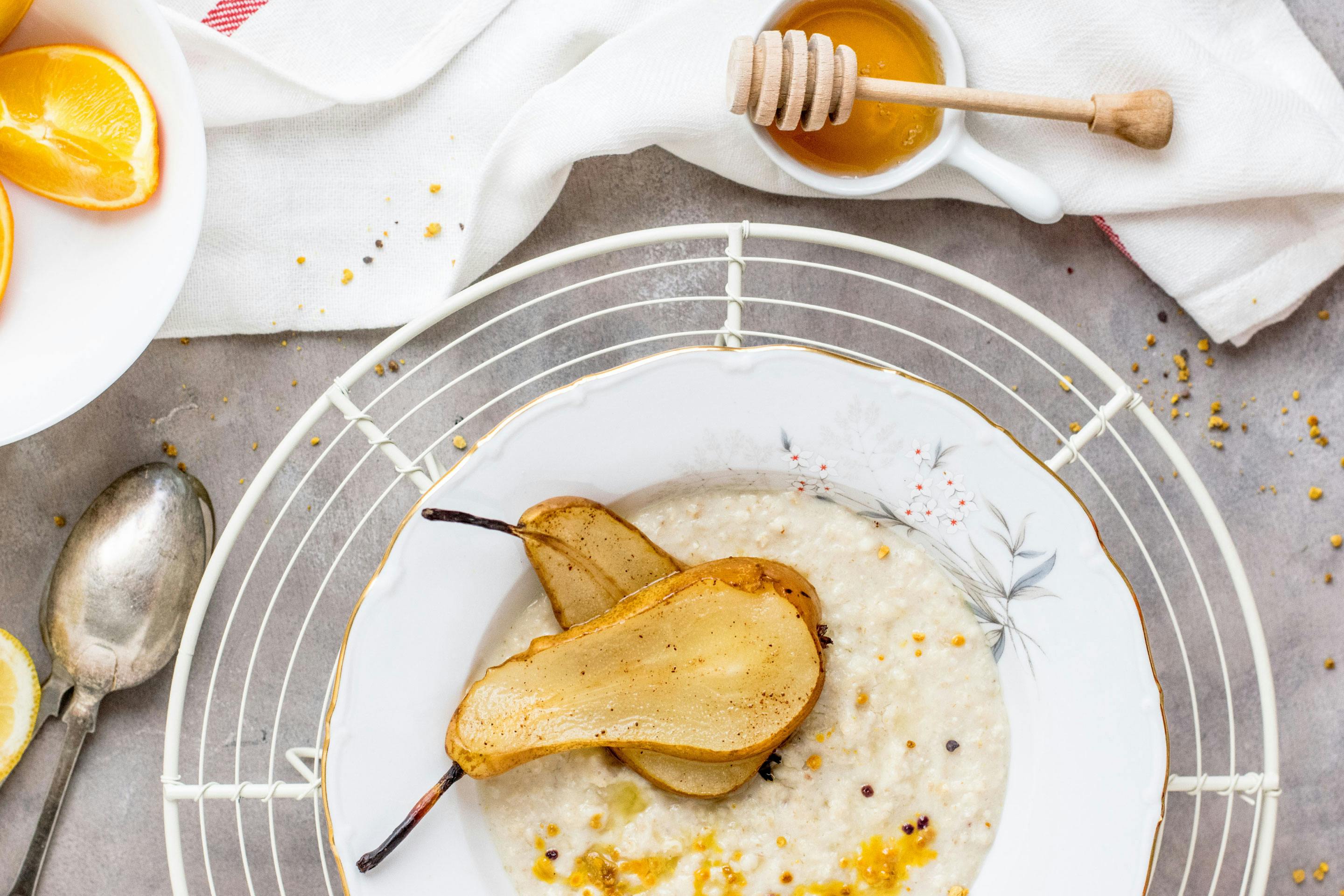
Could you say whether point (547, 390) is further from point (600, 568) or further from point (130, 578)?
point (130, 578)

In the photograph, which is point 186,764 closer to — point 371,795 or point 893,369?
point 371,795

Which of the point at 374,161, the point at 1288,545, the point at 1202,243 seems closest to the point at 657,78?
the point at 374,161

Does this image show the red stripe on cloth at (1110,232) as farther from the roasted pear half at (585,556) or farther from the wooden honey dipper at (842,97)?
the roasted pear half at (585,556)

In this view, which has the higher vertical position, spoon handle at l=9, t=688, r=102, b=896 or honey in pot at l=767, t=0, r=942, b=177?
honey in pot at l=767, t=0, r=942, b=177

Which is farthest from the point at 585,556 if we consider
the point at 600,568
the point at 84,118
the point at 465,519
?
the point at 84,118

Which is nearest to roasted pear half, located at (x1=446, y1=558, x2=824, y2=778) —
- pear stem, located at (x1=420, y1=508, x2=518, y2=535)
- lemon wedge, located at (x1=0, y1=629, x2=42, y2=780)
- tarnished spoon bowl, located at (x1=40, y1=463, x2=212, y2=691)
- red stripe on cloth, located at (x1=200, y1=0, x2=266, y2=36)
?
pear stem, located at (x1=420, y1=508, x2=518, y2=535)

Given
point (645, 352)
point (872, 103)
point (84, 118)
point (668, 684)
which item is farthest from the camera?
point (645, 352)

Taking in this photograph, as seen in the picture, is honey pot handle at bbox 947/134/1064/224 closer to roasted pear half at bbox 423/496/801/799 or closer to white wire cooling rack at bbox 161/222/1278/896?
white wire cooling rack at bbox 161/222/1278/896
